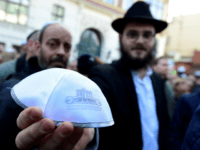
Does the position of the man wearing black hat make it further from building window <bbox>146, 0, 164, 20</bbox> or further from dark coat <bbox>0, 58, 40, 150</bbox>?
building window <bbox>146, 0, 164, 20</bbox>

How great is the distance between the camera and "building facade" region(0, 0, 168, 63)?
997 centimetres

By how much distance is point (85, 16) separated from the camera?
12477mm

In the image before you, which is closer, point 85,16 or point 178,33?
point 85,16

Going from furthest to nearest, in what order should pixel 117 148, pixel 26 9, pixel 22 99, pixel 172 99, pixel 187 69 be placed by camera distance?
pixel 187 69 < pixel 26 9 < pixel 172 99 < pixel 117 148 < pixel 22 99

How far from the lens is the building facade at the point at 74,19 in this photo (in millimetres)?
9969

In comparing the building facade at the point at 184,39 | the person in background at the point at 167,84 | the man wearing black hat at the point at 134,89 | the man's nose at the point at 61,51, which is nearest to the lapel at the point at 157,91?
the man wearing black hat at the point at 134,89

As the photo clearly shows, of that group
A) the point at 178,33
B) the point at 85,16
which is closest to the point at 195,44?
the point at 178,33

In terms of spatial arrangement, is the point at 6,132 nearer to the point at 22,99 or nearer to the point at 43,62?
the point at 22,99

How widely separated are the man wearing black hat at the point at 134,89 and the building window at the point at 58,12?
34.0ft

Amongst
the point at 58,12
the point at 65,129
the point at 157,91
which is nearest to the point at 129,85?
the point at 157,91

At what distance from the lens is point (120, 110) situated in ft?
4.70

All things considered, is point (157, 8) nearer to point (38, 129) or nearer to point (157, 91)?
point (157, 91)

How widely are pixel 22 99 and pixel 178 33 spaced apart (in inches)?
1017

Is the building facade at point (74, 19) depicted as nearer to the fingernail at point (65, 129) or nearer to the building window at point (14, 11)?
the building window at point (14, 11)
